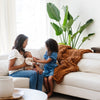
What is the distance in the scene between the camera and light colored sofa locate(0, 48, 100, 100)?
3.09 metres

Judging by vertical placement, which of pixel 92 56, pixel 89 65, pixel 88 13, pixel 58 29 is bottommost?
pixel 89 65

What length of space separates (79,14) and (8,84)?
390 cm

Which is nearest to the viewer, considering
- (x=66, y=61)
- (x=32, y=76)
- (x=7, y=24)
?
(x=32, y=76)

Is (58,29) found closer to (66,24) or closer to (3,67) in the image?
(66,24)

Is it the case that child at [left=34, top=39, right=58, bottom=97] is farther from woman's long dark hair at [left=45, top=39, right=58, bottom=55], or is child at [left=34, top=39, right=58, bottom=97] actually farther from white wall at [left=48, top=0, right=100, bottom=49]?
white wall at [left=48, top=0, right=100, bottom=49]

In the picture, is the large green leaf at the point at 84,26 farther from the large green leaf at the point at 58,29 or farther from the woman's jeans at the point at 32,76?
the woman's jeans at the point at 32,76

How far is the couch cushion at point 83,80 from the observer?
3077 mm

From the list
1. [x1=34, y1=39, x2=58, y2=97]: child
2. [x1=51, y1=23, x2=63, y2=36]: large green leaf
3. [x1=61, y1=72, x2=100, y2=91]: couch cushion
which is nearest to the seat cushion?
[x1=34, y1=39, x2=58, y2=97]: child

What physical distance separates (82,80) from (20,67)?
2.87ft

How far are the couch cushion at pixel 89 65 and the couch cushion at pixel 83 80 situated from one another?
0.44ft

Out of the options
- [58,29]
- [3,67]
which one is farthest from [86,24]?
[3,67]

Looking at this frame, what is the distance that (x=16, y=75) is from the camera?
10.5 feet

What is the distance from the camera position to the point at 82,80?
3.19 meters

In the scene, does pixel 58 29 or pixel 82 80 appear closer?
pixel 82 80
